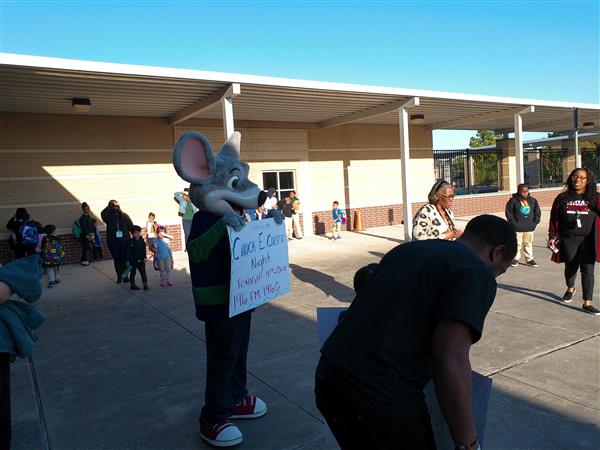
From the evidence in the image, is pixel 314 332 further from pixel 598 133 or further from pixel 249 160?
pixel 598 133

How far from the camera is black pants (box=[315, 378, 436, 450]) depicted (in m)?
A: 1.55

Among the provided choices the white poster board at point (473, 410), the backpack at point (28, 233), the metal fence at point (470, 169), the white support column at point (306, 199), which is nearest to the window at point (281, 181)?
the white support column at point (306, 199)

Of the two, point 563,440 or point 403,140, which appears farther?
point 403,140

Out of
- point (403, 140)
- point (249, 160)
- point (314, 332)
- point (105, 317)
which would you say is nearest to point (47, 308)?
point (105, 317)

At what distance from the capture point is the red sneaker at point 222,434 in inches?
121

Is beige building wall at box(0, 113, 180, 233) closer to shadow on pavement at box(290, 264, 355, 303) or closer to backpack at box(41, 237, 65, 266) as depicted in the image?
backpack at box(41, 237, 65, 266)

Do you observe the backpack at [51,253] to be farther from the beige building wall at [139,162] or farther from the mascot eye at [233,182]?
the mascot eye at [233,182]

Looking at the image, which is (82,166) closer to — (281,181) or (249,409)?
(281,181)

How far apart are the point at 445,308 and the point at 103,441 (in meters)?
2.78

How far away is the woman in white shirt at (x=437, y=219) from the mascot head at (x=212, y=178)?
1718 millimetres

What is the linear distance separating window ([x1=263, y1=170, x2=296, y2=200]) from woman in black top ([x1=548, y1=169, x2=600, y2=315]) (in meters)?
9.68

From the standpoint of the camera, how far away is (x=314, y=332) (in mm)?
5477

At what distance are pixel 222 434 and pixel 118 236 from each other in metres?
6.71

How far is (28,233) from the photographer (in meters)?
8.23
